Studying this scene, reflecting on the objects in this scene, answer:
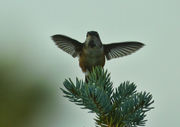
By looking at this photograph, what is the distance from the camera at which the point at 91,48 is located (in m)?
3.33

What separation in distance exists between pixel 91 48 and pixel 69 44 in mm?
209

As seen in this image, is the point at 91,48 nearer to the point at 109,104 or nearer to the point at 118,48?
the point at 118,48

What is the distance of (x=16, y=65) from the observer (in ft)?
9.26

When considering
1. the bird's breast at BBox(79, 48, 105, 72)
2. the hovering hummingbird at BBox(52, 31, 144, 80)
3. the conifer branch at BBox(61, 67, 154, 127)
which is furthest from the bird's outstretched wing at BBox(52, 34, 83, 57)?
the conifer branch at BBox(61, 67, 154, 127)

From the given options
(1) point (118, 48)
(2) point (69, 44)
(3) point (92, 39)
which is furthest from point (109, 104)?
(1) point (118, 48)

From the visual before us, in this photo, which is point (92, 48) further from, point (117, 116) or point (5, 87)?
point (117, 116)

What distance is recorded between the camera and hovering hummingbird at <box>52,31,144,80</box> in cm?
329

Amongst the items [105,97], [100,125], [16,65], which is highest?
[16,65]

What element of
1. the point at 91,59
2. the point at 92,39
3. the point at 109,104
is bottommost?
the point at 109,104

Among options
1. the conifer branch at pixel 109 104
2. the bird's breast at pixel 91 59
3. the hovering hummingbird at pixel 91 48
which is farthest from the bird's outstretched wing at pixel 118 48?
the conifer branch at pixel 109 104

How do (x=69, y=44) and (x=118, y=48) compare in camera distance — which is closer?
(x=69, y=44)

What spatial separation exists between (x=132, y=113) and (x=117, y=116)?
75 millimetres

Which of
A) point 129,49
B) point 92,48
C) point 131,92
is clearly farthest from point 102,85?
point 129,49

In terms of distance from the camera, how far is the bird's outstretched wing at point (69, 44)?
3.37 m
